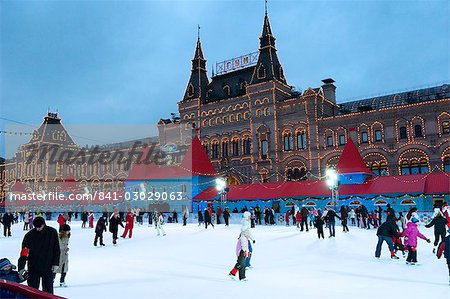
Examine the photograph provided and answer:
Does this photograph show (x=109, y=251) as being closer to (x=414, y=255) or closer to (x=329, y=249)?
(x=329, y=249)

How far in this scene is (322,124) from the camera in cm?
3988

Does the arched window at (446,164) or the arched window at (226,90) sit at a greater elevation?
the arched window at (226,90)

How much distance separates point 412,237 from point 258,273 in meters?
3.85

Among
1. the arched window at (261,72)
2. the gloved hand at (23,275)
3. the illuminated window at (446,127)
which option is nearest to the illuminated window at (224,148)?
the arched window at (261,72)

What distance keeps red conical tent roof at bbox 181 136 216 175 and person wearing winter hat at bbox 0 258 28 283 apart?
3638 centimetres

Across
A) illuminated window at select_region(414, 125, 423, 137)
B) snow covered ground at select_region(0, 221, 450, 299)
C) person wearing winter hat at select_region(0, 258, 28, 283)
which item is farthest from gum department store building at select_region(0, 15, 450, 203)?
person wearing winter hat at select_region(0, 258, 28, 283)

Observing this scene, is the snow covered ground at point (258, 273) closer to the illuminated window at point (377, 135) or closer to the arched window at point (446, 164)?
the arched window at point (446, 164)

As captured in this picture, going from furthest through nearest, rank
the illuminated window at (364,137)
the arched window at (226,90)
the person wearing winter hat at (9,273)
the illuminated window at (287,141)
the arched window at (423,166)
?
the arched window at (226,90) → the illuminated window at (287,141) → the illuminated window at (364,137) → the arched window at (423,166) → the person wearing winter hat at (9,273)

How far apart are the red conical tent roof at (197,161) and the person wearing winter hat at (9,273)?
36.4m

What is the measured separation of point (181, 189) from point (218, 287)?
117ft

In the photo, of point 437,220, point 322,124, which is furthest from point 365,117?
point 437,220

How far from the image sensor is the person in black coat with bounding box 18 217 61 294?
6.00m

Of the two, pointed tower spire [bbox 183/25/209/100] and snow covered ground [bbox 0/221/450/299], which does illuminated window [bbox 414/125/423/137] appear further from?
pointed tower spire [bbox 183/25/209/100]

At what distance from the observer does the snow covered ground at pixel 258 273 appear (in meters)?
7.53
